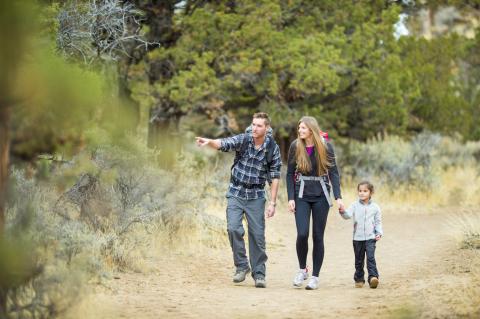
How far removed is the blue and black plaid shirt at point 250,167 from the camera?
945 cm

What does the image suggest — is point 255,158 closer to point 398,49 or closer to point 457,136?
point 398,49

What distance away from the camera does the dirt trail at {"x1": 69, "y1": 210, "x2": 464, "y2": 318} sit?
748 cm

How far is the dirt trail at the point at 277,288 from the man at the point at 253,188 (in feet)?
1.04

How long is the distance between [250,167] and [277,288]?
126 centimetres

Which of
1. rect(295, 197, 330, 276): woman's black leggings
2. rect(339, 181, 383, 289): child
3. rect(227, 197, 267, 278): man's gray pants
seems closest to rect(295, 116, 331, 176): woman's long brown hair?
rect(295, 197, 330, 276): woman's black leggings

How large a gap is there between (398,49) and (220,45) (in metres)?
4.61

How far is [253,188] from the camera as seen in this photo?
9555mm

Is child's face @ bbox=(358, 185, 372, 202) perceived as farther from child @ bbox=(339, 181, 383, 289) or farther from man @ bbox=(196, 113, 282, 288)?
man @ bbox=(196, 113, 282, 288)

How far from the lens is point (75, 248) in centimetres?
852

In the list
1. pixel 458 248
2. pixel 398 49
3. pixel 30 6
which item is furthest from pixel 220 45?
pixel 30 6

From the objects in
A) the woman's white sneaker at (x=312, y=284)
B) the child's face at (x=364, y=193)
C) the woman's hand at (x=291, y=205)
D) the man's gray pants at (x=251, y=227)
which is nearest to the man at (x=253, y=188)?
the man's gray pants at (x=251, y=227)

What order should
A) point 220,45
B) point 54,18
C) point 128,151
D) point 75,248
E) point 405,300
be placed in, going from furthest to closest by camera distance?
point 220,45 < point 128,151 < point 54,18 < point 75,248 < point 405,300

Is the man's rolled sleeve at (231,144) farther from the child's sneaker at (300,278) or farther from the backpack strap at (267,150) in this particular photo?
the child's sneaker at (300,278)

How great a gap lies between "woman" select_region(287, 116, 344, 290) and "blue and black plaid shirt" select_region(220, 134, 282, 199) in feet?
0.97
